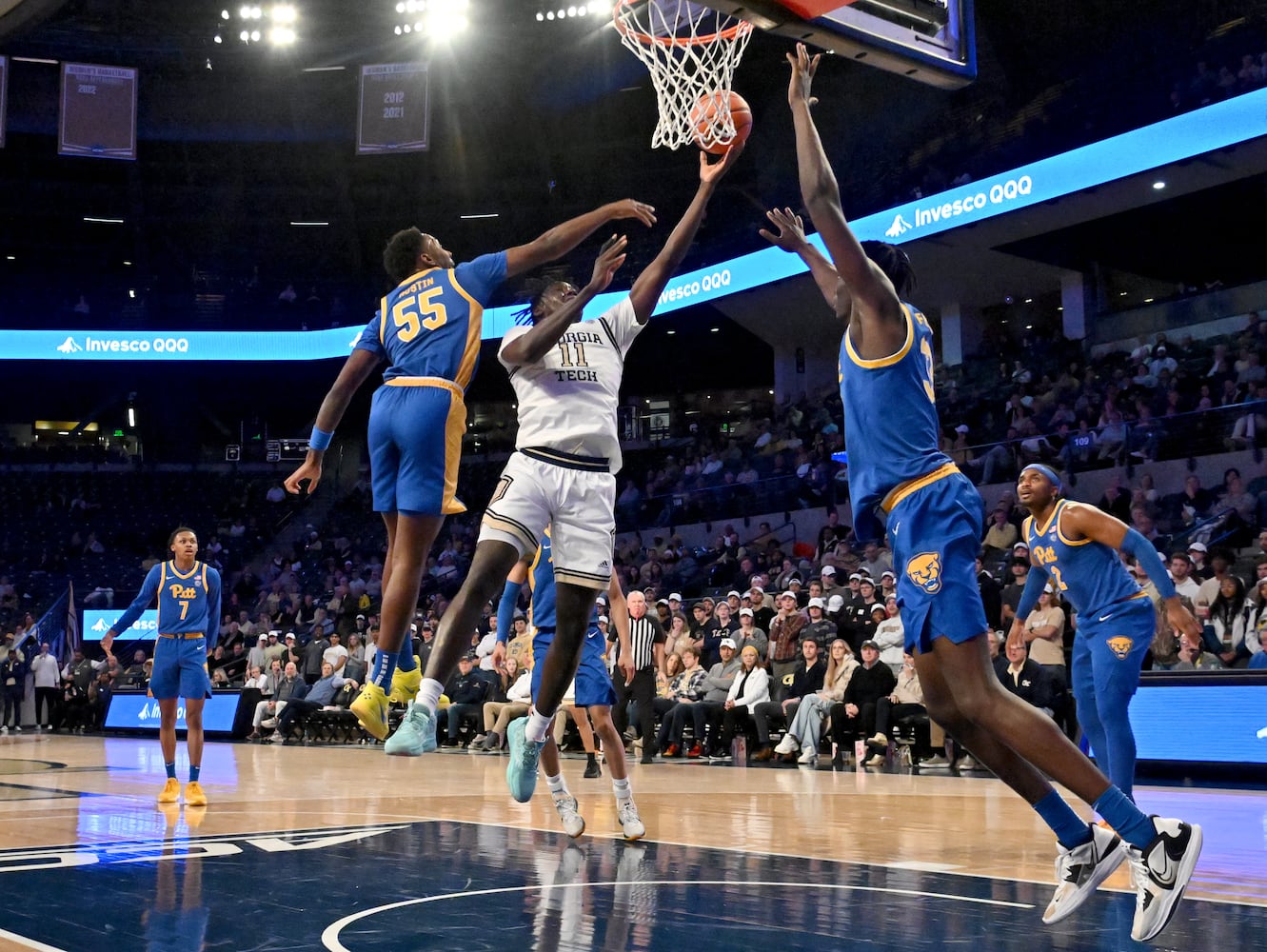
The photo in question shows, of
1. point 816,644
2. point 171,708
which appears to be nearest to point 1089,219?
point 816,644

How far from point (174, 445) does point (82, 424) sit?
277cm

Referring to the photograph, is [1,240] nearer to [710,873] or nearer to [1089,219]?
[1089,219]

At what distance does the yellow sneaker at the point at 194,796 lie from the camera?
8.39 meters

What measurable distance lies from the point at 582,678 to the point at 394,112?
1902 centimetres

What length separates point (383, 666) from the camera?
4746mm

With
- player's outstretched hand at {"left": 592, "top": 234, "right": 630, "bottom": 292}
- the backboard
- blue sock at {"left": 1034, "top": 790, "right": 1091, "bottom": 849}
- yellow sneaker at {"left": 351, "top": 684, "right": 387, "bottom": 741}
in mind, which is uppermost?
the backboard

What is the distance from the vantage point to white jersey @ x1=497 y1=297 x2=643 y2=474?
5219 millimetres

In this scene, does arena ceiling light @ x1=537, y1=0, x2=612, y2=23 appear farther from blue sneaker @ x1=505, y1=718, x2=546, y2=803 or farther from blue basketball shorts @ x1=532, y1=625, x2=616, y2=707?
blue sneaker @ x1=505, y1=718, x2=546, y2=803

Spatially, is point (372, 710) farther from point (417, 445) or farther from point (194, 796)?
point (194, 796)

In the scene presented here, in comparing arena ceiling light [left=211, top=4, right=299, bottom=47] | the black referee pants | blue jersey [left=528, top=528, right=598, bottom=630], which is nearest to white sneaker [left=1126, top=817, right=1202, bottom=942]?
blue jersey [left=528, top=528, right=598, bottom=630]

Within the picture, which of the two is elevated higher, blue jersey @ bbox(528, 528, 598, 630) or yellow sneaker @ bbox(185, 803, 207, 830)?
blue jersey @ bbox(528, 528, 598, 630)

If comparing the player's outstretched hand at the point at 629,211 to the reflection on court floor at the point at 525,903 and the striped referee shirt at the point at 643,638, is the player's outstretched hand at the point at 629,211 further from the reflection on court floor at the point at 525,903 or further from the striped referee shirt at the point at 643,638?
the striped referee shirt at the point at 643,638

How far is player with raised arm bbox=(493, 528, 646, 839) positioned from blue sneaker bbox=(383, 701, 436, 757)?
1248 millimetres

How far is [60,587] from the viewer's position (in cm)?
2931
